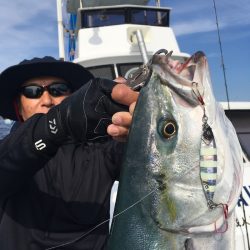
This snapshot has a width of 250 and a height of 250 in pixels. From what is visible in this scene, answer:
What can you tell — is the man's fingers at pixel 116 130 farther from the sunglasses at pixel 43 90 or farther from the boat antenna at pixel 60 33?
the boat antenna at pixel 60 33

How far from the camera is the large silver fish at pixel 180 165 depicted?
154cm

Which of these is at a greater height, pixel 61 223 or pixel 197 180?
pixel 197 180

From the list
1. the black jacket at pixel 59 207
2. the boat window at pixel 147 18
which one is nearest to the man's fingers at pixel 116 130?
the black jacket at pixel 59 207

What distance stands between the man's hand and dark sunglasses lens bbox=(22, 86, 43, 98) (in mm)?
1111

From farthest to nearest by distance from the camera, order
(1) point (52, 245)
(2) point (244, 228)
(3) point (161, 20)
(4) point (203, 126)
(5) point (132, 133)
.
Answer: (3) point (161, 20) < (2) point (244, 228) < (1) point (52, 245) < (5) point (132, 133) < (4) point (203, 126)

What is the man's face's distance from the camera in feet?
8.88

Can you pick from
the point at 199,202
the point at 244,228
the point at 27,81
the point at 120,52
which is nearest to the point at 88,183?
the point at 27,81

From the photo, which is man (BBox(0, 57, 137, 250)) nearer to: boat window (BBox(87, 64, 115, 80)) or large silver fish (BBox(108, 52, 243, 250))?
large silver fish (BBox(108, 52, 243, 250))

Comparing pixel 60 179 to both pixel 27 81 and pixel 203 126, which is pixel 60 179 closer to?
pixel 27 81

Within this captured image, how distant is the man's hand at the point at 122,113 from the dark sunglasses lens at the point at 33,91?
3.65ft

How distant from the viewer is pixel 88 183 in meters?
2.46

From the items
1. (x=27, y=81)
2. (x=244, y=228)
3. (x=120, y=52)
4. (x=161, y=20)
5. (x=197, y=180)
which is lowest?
(x=244, y=228)

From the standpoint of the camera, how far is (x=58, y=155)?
255 centimetres

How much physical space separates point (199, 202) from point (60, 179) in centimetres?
111
